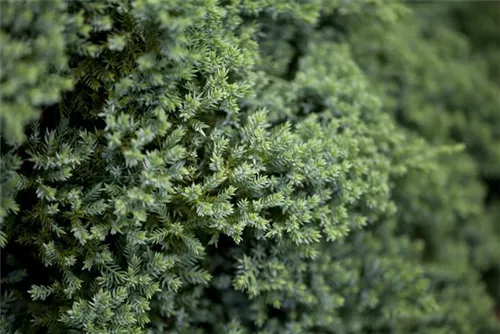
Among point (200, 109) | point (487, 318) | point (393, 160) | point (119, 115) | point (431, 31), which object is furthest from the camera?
point (431, 31)

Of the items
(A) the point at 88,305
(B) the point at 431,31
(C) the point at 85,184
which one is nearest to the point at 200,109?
(C) the point at 85,184

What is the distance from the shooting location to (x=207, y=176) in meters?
1.49

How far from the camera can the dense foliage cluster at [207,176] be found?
133cm

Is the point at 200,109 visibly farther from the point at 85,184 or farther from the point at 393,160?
the point at 393,160

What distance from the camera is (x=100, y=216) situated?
1442mm

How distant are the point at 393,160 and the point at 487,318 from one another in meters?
0.91

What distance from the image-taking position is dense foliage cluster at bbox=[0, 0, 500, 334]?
4.37 feet

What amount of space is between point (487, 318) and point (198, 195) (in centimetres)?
155

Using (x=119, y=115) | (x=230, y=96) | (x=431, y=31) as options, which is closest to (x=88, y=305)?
(x=119, y=115)

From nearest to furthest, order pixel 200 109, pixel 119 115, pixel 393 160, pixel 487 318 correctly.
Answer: pixel 119 115 < pixel 200 109 < pixel 393 160 < pixel 487 318

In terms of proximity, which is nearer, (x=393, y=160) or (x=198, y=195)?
(x=198, y=195)

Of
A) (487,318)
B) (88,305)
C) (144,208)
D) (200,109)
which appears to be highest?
(200,109)

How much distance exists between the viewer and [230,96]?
58.9 inches

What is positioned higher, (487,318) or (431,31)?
(431,31)
